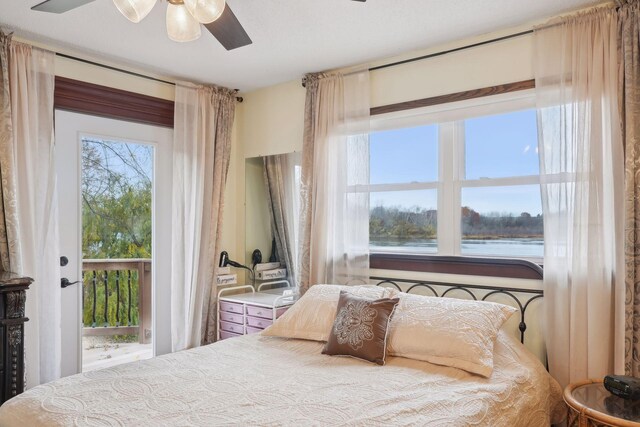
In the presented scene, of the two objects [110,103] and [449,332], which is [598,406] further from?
[110,103]

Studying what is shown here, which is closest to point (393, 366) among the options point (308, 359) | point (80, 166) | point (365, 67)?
point (308, 359)

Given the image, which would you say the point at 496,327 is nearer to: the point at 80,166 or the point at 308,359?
the point at 308,359

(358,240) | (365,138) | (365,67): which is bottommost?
(358,240)

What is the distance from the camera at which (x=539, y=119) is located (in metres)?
2.59

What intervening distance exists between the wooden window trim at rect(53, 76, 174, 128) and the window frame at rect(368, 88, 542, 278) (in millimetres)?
1716

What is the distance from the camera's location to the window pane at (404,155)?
321 cm

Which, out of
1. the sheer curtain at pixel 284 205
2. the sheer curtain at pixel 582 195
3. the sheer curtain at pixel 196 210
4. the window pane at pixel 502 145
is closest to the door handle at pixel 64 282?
the sheer curtain at pixel 196 210

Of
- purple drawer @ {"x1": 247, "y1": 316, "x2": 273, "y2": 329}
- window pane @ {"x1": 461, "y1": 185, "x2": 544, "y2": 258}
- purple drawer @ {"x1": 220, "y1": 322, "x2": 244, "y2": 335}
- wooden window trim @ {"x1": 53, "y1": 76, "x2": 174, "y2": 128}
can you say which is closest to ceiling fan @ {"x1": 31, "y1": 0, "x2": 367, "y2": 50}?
wooden window trim @ {"x1": 53, "y1": 76, "x2": 174, "y2": 128}

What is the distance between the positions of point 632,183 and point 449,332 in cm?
116

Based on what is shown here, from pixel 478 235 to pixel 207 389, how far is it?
6.29ft

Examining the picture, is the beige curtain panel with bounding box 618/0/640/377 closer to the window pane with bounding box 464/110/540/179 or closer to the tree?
the window pane with bounding box 464/110/540/179

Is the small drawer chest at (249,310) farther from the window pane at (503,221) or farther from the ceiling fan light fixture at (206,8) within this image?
the ceiling fan light fixture at (206,8)

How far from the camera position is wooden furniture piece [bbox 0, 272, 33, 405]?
2.42 m

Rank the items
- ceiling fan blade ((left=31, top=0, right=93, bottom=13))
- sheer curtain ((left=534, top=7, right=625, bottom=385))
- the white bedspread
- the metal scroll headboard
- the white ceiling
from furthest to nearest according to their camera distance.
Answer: the metal scroll headboard, the white ceiling, sheer curtain ((left=534, top=7, right=625, bottom=385)), ceiling fan blade ((left=31, top=0, right=93, bottom=13)), the white bedspread
